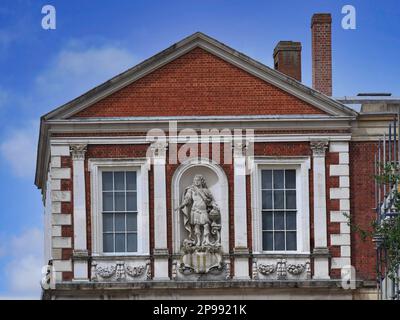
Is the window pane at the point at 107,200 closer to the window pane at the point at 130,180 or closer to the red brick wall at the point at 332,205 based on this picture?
the window pane at the point at 130,180

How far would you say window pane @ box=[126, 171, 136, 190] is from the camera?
37.0 m

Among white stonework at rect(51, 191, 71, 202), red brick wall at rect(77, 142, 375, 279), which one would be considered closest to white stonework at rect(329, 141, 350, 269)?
red brick wall at rect(77, 142, 375, 279)

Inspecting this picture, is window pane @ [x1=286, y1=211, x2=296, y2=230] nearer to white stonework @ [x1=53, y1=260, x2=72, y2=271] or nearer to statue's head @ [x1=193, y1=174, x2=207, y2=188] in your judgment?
statue's head @ [x1=193, y1=174, x2=207, y2=188]

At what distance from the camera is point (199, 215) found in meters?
36.6

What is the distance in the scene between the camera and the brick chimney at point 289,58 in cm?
4019

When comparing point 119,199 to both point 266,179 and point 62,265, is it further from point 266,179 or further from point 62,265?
point 266,179

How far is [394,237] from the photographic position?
29828mm

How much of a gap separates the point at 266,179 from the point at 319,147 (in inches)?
58.7

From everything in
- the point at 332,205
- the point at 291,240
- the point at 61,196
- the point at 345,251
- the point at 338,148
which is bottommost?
the point at 345,251

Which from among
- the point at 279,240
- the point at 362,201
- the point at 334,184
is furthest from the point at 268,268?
the point at 362,201

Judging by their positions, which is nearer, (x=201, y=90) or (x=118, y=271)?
(x=118, y=271)

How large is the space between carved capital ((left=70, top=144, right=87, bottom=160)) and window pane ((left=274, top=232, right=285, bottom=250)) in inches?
196

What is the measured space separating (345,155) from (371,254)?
8.07 feet
